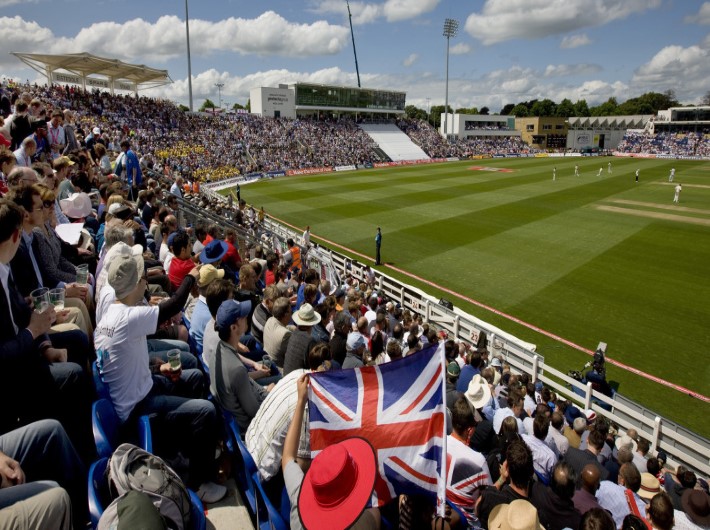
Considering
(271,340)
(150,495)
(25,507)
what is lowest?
(271,340)

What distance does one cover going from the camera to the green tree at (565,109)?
139875 millimetres

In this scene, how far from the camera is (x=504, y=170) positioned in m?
54.4

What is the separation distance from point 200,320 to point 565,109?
6349 inches

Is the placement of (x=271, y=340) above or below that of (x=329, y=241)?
above

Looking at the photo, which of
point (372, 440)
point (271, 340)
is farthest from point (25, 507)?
point (271, 340)

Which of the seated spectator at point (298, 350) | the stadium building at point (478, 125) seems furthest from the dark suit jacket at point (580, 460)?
the stadium building at point (478, 125)

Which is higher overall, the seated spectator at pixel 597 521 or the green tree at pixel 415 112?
the green tree at pixel 415 112

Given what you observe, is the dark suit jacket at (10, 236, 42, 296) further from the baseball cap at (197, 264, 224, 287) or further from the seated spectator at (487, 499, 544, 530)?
the seated spectator at (487, 499, 544, 530)

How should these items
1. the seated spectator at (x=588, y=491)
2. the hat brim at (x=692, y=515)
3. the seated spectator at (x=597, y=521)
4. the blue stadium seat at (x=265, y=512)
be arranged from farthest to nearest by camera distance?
the hat brim at (x=692, y=515) < the seated spectator at (x=588, y=491) < the seated spectator at (x=597, y=521) < the blue stadium seat at (x=265, y=512)

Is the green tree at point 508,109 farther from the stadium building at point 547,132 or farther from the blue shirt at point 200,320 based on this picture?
the blue shirt at point 200,320

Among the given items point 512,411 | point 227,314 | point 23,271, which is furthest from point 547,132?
point 23,271

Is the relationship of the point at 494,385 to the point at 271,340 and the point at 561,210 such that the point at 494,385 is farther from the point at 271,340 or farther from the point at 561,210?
the point at 561,210

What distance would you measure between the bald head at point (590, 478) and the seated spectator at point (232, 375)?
128 inches

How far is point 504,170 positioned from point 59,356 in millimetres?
56720
